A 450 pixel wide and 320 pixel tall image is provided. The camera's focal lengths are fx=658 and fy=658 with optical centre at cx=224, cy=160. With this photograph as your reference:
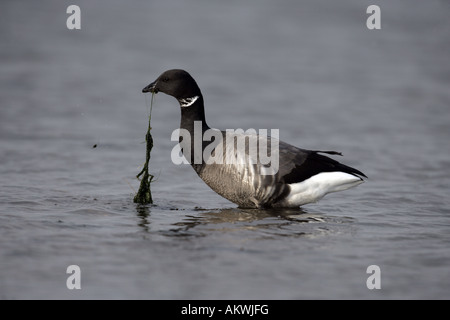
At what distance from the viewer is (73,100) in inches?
640

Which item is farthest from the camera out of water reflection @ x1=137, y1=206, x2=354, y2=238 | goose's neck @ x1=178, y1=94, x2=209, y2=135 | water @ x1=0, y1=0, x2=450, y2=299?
goose's neck @ x1=178, y1=94, x2=209, y2=135

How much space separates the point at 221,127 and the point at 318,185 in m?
5.73

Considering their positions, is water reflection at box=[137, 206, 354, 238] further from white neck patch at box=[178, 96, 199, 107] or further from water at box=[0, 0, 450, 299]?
white neck patch at box=[178, 96, 199, 107]

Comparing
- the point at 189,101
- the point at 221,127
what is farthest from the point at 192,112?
the point at 221,127

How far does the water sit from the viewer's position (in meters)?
6.51

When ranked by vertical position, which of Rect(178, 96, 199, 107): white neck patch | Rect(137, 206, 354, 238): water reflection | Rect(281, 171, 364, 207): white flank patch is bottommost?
Rect(137, 206, 354, 238): water reflection

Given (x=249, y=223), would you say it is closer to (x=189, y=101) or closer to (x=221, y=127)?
(x=189, y=101)

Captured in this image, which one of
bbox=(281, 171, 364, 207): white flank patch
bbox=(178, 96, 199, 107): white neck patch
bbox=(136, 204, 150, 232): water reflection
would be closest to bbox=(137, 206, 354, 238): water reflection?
bbox=(136, 204, 150, 232): water reflection

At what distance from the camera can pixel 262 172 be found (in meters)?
8.89

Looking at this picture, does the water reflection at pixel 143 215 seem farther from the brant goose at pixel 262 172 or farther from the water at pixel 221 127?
the brant goose at pixel 262 172

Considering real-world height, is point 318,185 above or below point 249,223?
above

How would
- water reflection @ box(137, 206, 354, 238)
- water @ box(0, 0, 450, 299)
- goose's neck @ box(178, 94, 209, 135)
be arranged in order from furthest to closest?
goose's neck @ box(178, 94, 209, 135) → water reflection @ box(137, 206, 354, 238) → water @ box(0, 0, 450, 299)

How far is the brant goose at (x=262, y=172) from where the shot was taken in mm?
8922
